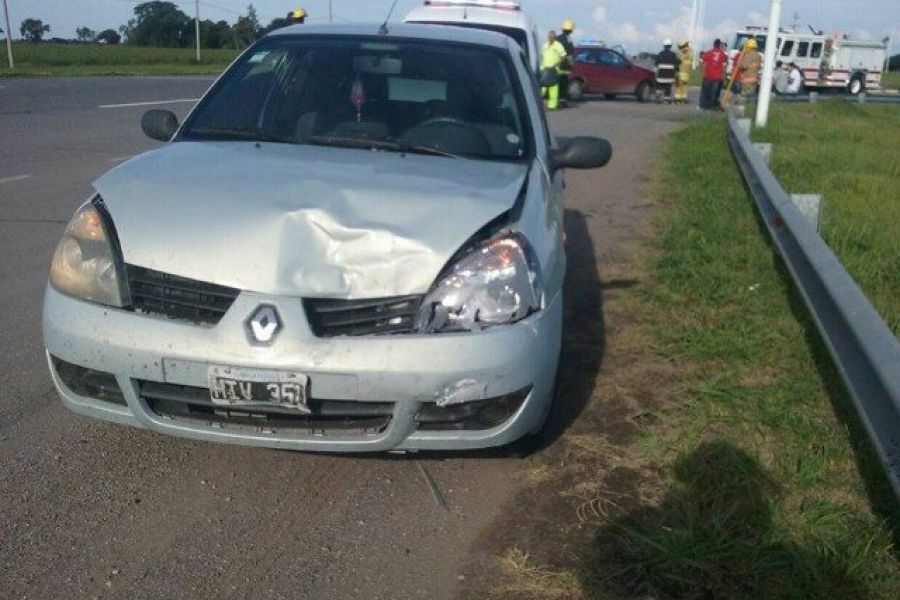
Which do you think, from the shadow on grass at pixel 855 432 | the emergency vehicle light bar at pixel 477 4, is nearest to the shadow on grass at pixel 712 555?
the shadow on grass at pixel 855 432

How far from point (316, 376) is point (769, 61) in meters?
15.4

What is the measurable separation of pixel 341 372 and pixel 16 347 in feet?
7.98

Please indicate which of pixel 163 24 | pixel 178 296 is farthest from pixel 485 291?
pixel 163 24

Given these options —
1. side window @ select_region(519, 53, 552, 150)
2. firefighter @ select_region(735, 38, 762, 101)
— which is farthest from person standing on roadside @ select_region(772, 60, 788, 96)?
side window @ select_region(519, 53, 552, 150)

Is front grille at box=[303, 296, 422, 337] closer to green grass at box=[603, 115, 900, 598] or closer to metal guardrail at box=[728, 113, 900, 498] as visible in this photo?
green grass at box=[603, 115, 900, 598]

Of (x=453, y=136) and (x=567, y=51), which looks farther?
(x=567, y=51)

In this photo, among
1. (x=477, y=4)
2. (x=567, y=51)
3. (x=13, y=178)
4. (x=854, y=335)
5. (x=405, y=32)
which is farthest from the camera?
(x=567, y=51)

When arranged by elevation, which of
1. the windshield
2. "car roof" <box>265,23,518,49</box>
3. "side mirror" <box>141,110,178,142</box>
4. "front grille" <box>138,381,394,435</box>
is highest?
"car roof" <box>265,23,518,49</box>

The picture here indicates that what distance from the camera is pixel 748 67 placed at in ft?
84.0

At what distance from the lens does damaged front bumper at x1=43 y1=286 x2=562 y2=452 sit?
311 centimetres

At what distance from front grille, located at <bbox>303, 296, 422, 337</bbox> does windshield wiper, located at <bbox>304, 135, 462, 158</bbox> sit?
48.2 inches

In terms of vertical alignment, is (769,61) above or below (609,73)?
above

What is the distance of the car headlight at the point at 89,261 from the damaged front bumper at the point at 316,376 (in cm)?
5

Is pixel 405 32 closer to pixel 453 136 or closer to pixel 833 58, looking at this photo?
pixel 453 136
